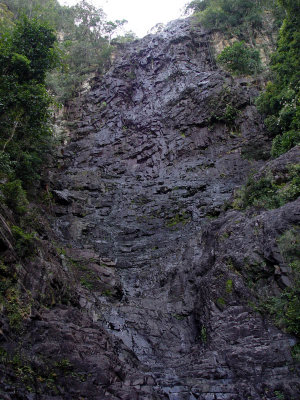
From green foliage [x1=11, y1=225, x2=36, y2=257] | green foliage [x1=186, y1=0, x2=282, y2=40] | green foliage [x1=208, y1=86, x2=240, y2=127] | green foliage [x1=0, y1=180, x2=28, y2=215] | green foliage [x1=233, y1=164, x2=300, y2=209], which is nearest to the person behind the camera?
green foliage [x1=11, y1=225, x2=36, y2=257]

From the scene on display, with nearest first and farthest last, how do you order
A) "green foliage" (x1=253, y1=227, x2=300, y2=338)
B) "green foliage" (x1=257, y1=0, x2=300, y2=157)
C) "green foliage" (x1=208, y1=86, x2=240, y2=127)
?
"green foliage" (x1=253, y1=227, x2=300, y2=338)
"green foliage" (x1=257, y1=0, x2=300, y2=157)
"green foliage" (x1=208, y1=86, x2=240, y2=127)

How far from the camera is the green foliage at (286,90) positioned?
15.2 meters

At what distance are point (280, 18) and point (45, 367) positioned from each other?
100 feet

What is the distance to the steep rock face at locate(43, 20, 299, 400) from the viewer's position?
8211 mm

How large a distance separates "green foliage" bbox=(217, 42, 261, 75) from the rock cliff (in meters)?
1.42

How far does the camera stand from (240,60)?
2505cm

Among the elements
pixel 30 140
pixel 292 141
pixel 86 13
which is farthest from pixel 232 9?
pixel 30 140

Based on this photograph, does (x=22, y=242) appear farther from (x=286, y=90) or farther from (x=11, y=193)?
(x=286, y=90)

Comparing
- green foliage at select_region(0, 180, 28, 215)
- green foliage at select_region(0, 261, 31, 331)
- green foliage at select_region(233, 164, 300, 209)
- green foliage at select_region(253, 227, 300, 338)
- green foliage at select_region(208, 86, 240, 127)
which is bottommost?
green foliage at select_region(0, 261, 31, 331)

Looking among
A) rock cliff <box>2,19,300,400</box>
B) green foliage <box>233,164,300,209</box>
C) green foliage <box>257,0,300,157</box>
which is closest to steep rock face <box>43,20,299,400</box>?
rock cliff <box>2,19,300,400</box>

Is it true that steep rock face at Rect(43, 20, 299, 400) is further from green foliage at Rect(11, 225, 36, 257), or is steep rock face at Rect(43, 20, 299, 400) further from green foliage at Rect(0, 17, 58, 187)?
green foliage at Rect(0, 17, 58, 187)

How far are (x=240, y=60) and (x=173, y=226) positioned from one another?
1571 centimetres

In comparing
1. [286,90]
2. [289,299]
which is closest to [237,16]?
[286,90]

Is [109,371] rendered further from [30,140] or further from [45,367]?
[30,140]
